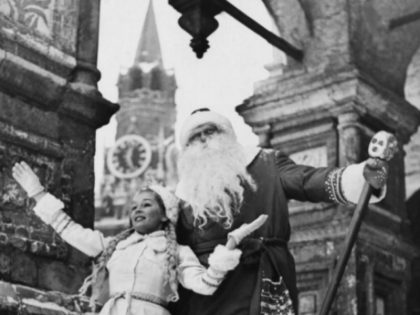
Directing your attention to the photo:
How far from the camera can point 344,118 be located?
28.1 feet

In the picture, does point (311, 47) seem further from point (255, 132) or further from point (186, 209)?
point (186, 209)

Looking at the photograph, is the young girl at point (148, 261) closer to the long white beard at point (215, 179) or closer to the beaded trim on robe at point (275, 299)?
the long white beard at point (215, 179)

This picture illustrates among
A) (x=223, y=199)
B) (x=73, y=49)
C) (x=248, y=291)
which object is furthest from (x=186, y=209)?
(x=73, y=49)

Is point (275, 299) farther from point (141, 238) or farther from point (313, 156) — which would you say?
point (313, 156)

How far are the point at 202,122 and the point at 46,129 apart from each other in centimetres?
138

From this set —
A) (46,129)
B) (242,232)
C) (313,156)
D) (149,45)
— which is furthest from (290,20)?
(149,45)

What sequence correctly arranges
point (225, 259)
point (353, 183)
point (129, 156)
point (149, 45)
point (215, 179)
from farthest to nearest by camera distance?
1. point (149, 45)
2. point (129, 156)
3. point (215, 179)
4. point (353, 183)
5. point (225, 259)

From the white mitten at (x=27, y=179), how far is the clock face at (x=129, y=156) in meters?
54.5

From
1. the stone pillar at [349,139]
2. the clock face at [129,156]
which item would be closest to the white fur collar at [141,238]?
the stone pillar at [349,139]

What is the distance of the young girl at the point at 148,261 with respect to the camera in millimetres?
3998

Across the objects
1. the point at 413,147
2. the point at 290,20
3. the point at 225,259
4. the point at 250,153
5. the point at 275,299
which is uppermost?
the point at 290,20

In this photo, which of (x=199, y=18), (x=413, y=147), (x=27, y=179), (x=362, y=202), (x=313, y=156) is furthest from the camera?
(x=413, y=147)

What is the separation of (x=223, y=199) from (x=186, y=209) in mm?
234

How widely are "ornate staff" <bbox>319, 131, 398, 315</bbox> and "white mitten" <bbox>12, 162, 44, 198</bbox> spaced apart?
1.69 metres
